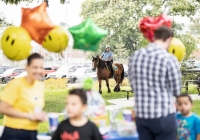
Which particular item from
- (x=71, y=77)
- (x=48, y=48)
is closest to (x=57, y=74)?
(x=71, y=77)

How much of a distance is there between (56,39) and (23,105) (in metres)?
1.38

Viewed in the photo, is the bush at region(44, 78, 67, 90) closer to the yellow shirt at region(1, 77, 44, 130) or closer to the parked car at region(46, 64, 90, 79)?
the parked car at region(46, 64, 90, 79)

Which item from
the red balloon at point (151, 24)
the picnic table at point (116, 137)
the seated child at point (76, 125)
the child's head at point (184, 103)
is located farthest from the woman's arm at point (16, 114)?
the red balloon at point (151, 24)

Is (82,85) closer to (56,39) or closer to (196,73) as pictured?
(56,39)

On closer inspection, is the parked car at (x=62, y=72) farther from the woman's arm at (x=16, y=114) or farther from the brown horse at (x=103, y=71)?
the woman's arm at (x=16, y=114)

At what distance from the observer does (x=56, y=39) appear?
5.79 metres

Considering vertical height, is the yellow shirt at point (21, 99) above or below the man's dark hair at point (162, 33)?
below

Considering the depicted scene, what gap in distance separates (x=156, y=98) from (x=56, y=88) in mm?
21927

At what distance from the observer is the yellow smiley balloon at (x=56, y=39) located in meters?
5.79

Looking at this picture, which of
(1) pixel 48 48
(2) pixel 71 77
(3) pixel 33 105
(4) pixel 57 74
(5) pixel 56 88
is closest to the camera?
(3) pixel 33 105

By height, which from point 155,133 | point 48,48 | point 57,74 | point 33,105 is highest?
point 48,48

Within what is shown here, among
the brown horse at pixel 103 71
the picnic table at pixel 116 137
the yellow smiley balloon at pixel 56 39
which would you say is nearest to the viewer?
the picnic table at pixel 116 137

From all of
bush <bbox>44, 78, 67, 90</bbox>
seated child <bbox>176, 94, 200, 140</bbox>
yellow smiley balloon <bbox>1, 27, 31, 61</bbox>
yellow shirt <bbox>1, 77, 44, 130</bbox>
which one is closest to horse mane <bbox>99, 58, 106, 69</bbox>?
bush <bbox>44, 78, 67, 90</bbox>

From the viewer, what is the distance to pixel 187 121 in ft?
18.1
